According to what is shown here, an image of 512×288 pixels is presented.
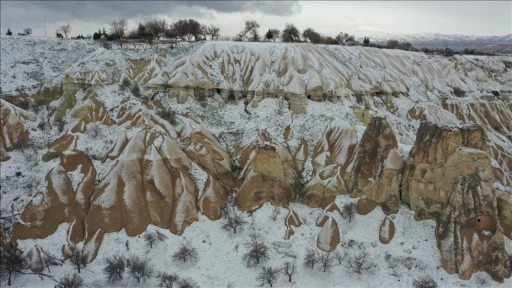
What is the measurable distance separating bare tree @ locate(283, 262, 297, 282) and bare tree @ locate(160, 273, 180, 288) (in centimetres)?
782

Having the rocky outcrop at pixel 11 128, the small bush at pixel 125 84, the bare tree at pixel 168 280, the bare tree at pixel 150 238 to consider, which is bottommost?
the bare tree at pixel 168 280

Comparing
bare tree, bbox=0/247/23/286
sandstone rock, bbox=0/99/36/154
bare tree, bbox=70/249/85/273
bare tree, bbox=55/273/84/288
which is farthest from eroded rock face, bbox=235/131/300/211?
sandstone rock, bbox=0/99/36/154

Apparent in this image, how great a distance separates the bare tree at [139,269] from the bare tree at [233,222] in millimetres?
6733

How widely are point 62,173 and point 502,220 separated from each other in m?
35.7

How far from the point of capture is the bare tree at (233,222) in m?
34.2

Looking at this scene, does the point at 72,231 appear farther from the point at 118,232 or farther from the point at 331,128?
the point at 331,128

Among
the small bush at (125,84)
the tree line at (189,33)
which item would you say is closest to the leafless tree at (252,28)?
the tree line at (189,33)

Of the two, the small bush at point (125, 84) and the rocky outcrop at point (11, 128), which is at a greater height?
the small bush at point (125, 84)

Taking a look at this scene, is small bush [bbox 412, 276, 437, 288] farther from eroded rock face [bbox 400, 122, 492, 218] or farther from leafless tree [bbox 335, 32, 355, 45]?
leafless tree [bbox 335, 32, 355, 45]

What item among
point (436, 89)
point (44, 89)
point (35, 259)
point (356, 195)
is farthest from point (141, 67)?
point (436, 89)

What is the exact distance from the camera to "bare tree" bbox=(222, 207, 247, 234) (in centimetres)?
3416

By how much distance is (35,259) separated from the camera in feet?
99.2

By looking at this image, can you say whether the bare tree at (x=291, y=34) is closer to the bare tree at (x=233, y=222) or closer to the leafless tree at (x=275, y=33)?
the leafless tree at (x=275, y=33)

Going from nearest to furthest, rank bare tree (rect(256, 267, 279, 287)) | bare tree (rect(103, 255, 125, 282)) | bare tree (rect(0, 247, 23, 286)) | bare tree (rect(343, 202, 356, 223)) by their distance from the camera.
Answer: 1. bare tree (rect(0, 247, 23, 286))
2. bare tree (rect(103, 255, 125, 282))
3. bare tree (rect(256, 267, 279, 287))
4. bare tree (rect(343, 202, 356, 223))
